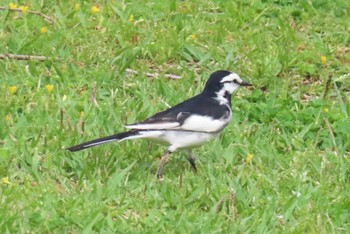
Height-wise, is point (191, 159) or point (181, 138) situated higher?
point (181, 138)

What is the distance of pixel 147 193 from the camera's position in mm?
7891

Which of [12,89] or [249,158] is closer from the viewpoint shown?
[249,158]

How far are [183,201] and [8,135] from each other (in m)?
1.66

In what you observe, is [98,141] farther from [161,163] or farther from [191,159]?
[191,159]

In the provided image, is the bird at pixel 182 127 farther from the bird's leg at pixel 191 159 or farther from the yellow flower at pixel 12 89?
the yellow flower at pixel 12 89

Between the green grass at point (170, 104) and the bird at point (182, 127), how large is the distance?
8.5 inches

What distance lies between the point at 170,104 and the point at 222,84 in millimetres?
893

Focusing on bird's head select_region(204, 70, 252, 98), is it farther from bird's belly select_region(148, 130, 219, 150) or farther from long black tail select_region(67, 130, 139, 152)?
long black tail select_region(67, 130, 139, 152)

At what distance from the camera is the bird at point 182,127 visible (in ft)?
26.6

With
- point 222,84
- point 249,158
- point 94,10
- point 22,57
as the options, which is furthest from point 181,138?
point 94,10

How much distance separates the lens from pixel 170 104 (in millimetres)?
9578

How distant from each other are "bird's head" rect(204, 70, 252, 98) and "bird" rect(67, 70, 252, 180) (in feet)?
0.46

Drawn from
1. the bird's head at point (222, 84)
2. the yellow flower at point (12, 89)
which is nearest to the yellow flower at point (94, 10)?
the yellow flower at point (12, 89)

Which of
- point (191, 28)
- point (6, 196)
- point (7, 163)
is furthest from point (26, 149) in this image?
point (191, 28)
